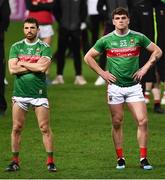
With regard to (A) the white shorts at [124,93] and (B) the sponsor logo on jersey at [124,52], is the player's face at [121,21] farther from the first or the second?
(A) the white shorts at [124,93]

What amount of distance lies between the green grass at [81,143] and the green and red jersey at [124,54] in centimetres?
114

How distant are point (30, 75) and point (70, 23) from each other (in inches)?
374

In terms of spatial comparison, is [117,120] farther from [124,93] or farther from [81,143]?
[81,143]

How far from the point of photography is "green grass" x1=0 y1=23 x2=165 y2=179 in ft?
37.8

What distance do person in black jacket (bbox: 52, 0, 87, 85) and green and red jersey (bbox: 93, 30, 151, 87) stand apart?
910 centimetres

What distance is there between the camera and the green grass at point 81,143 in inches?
454

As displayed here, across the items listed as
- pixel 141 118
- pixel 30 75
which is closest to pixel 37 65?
pixel 30 75

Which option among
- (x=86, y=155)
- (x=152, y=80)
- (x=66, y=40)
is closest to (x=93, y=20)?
(x=66, y=40)

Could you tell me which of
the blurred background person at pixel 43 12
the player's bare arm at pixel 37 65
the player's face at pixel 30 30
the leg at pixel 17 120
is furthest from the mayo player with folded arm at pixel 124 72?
the blurred background person at pixel 43 12

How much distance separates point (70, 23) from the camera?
2108cm

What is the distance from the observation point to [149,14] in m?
16.6

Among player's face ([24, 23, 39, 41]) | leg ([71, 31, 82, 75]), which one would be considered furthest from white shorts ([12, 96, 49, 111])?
leg ([71, 31, 82, 75])

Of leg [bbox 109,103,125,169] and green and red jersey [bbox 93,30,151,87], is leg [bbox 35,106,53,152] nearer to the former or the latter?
leg [bbox 109,103,125,169]

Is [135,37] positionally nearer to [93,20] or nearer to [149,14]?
[149,14]
